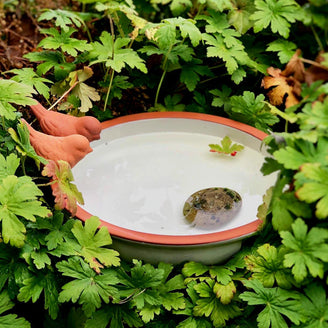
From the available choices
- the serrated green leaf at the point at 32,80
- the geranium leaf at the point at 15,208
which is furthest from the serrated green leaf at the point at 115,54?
the geranium leaf at the point at 15,208

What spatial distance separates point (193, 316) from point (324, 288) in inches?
19.4

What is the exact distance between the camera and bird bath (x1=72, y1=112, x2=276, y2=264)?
175 cm

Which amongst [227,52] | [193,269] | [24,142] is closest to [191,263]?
[193,269]

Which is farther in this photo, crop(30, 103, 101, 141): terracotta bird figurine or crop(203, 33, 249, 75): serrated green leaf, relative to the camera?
crop(203, 33, 249, 75): serrated green leaf

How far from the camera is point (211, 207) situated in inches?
73.0

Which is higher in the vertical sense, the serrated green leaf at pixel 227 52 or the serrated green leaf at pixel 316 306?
the serrated green leaf at pixel 227 52

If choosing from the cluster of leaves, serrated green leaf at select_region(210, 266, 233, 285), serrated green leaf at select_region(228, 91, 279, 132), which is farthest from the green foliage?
serrated green leaf at select_region(228, 91, 279, 132)

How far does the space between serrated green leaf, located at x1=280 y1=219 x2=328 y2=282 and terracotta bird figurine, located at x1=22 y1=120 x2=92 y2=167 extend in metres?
0.82

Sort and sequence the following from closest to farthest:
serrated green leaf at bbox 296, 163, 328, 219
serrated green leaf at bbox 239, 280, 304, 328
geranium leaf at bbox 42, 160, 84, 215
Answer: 1. serrated green leaf at bbox 296, 163, 328, 219
2. serrated green leaf at bbox 239, 280, 304, 328
3. geranium leaf at bbox 42, 160, 84, 215

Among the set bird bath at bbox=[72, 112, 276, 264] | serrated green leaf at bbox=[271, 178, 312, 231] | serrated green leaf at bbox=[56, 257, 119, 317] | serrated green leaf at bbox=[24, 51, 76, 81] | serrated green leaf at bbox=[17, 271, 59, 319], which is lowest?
serrated green leaf at bbox=[17, 271, 59, 319]

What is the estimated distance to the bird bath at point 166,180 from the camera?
1.75 m

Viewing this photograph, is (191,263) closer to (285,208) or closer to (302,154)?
(285,208)

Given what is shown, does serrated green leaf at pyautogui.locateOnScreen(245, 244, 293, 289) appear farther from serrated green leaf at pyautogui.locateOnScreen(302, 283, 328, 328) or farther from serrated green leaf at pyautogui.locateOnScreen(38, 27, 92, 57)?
serrated green leaf at pyautogui.locateOnScreen(38, 27, 92, 57)

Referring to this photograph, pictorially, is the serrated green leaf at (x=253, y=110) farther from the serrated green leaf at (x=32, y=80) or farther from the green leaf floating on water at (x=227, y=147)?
the serrated green leaf at (x=32, y=80)
